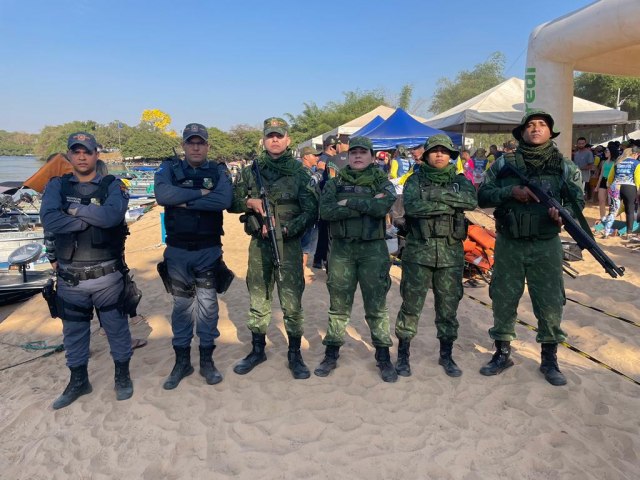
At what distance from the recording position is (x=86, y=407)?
10.1 ft

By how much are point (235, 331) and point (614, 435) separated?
10.8 feet

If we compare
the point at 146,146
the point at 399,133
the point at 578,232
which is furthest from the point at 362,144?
the point at 146,146

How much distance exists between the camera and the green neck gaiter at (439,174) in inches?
128

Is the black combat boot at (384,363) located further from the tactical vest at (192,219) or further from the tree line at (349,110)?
the tree line at (349,110)

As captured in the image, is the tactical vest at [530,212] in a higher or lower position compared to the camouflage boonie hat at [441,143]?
lower

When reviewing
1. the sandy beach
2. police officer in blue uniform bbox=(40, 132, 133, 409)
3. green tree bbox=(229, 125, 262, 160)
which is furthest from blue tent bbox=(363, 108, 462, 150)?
green tree bbox=(229, 125, 262, 160)

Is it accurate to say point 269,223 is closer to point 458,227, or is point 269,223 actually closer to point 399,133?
point 458,227

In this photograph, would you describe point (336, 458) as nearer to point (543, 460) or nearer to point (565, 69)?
point (543, 460)

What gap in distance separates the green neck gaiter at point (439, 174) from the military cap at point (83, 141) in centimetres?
249

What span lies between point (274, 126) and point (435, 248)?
1612mm

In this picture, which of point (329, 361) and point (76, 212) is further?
point (329, 361)

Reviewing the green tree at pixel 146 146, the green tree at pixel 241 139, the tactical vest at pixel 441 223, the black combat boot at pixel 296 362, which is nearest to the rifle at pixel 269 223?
the black combat boot at pixel 296 362

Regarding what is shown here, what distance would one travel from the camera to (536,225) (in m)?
3.13

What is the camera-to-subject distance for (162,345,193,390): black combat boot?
10.9 ft
